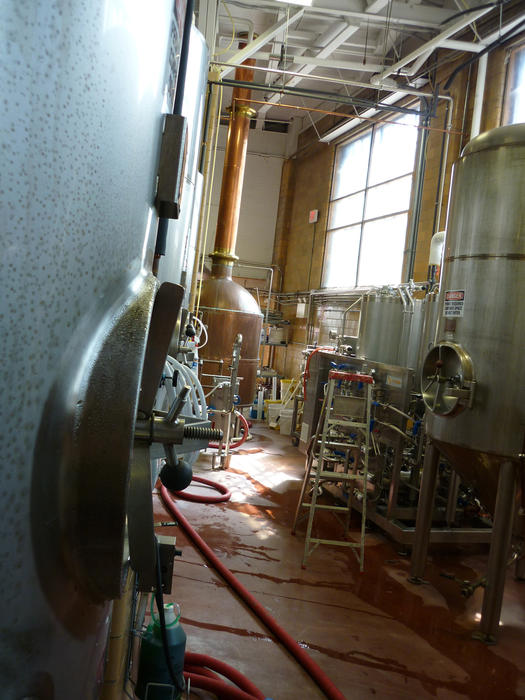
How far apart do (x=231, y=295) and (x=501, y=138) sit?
4.80 meters

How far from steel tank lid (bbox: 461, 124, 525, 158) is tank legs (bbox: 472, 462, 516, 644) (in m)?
1.84

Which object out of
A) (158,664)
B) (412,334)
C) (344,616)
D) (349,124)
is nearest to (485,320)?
(412,334)

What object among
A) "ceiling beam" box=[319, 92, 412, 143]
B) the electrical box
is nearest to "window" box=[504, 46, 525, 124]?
"ceiling beam" box=[319, 92, 412, 143]

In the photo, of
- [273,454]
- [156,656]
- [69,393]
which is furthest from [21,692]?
[273,454]

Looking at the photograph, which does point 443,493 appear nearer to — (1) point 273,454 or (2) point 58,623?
(1) point 273,454

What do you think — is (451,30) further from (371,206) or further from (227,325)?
(227,325)

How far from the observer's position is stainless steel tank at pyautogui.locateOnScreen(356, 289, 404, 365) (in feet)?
16.4

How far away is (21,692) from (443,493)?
4423 mm

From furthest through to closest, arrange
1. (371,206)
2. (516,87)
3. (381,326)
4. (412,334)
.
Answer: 1. (371,206)
2. (516,87)
3. (381,326)
4. (412,334)

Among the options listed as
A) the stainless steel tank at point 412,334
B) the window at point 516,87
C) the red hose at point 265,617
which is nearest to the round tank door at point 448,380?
the stainless steel tank at point 412,334

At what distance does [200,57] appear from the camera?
2.35 metres

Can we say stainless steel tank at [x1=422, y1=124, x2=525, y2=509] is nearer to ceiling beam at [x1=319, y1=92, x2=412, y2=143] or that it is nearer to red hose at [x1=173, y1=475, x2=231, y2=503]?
red hose at [x1=173, y1=475, x2=231, y2=503]

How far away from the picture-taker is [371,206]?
862 centimetres

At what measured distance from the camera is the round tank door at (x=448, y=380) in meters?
3.05
